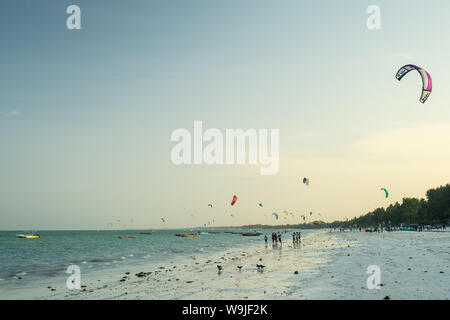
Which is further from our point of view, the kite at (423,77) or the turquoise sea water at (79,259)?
the turquoise sea water at (79,259)

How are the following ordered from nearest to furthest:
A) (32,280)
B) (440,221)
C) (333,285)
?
(333,285) < (32,280) < (440,221)

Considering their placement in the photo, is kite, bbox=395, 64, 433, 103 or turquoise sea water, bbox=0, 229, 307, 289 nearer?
kite, bbox=395, 64, 433, 103

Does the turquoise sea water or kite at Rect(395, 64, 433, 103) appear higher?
kite at Rect(395, 64, 433, 103)

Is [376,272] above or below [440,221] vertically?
above

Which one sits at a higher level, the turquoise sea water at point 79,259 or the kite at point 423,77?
the kite at point 423,77

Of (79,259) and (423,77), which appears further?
(79,259)

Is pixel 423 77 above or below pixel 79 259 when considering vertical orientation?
above
